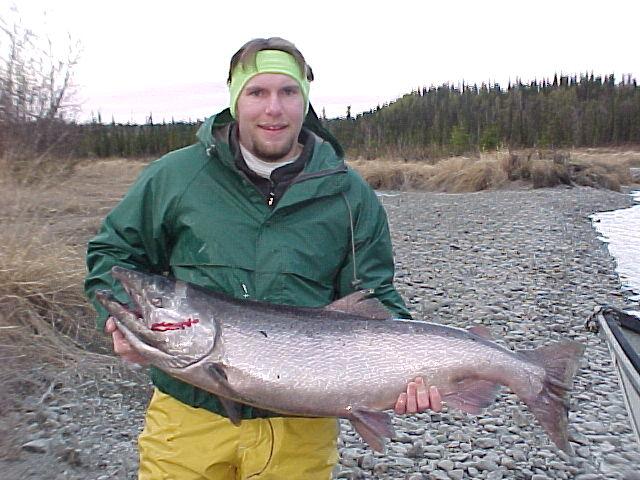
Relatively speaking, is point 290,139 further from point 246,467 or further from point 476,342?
point 246,467

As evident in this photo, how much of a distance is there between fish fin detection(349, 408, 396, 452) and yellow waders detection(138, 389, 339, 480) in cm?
24

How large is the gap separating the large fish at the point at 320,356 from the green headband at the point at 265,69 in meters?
0.85

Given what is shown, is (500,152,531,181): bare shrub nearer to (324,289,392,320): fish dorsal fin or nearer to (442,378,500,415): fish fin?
(442,378,500,415): fish fin

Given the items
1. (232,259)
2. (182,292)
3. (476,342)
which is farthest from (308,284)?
(476,342)

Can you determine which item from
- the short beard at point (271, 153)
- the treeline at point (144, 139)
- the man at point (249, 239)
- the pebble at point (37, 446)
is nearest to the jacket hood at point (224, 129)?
the man at point (249, 239)

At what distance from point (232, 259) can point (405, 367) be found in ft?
2.64

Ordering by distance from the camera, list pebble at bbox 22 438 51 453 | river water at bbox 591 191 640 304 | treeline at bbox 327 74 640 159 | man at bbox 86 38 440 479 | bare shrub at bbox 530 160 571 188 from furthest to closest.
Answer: treeline at bbox 327 74 640 159
bare shrub at bbox 530 160 571 188
river water at bbox 591 191 640 304
pebble at bbox 22 438 51 453
man at bbox 86 38 440 479

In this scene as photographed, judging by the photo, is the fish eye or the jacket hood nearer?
the fish eye

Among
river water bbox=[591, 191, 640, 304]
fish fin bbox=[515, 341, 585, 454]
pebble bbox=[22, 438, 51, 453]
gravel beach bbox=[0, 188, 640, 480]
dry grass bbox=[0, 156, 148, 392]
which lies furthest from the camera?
river water bbox=[591, 191, 640, 304]

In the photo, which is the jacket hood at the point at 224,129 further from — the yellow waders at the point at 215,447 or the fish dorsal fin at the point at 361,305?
the yellow waders at the point at 215,447

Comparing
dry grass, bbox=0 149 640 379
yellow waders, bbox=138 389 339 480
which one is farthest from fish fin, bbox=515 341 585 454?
dry grass, bbox=0 149 640 379

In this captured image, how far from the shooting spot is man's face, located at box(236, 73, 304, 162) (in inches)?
105

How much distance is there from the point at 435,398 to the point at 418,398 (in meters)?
0.07

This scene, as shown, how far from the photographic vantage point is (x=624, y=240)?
16172 mm
